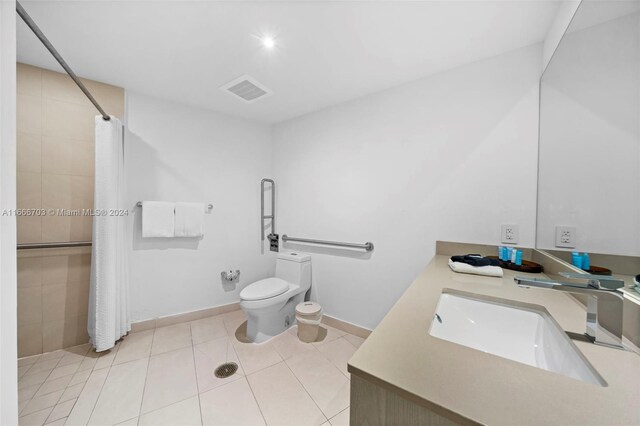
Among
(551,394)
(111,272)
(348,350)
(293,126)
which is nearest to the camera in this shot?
(551,394)

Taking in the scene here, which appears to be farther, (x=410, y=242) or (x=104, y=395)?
(x=410, y=242)

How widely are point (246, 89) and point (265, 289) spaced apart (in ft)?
5.52

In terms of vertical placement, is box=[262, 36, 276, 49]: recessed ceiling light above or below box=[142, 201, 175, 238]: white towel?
above

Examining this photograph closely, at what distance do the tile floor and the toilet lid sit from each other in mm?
389

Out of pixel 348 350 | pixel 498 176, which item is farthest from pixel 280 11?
pixel 348 350

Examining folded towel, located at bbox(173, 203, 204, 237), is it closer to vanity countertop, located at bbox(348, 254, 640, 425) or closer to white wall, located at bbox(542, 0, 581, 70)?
vanity countertop, located at bbox(348, 254, 640, 425)

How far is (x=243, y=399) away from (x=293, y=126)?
7.71ft

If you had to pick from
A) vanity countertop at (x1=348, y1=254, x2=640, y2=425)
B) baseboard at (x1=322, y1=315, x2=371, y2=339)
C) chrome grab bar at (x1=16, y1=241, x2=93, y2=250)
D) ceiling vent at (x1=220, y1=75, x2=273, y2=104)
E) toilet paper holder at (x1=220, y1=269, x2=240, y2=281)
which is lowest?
baseboard at (x1=322, y1=315, x2=371, y2=339)

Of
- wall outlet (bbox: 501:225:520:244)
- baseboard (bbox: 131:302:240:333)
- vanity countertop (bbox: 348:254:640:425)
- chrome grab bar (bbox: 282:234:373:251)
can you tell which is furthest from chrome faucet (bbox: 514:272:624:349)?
baseboard (bbox: 131:302:240:333)

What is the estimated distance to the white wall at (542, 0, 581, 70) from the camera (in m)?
1.01

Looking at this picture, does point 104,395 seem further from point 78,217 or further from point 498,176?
point 498,176
